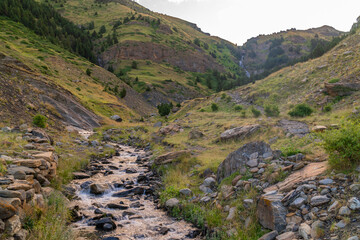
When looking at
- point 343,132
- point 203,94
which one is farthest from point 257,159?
point 203,94

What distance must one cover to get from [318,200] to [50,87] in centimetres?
3122

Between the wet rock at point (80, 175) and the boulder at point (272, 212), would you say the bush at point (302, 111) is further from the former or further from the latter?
the wet rock at point (80, 175)

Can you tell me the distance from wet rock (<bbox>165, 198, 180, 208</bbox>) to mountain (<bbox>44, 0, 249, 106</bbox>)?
5647 centimetres

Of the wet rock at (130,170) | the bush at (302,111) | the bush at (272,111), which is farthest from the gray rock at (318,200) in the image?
the bush at (272,111)

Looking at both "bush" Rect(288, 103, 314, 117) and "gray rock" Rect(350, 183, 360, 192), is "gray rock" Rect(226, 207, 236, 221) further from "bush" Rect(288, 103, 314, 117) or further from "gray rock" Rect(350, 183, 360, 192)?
"bush" Rect(288, 103, 314, 117)

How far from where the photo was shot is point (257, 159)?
362 inches

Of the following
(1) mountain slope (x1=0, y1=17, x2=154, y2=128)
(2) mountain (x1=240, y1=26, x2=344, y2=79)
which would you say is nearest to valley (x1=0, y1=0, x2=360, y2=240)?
(1) mountain slope (x1=0, y1=17, x2=154, y2=128)

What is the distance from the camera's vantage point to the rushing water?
762cm

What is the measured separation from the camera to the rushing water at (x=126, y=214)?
25.0 ft

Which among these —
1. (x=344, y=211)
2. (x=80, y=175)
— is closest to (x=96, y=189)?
(x=80, y=175)

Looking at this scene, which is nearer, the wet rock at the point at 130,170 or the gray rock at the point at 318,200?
the gray rock at the point at 318,200

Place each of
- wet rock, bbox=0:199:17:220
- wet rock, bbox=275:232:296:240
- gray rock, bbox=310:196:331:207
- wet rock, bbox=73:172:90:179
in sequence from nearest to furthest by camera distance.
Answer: wet rock, bbox=275:232:296:240, wet rock, bbox=0:199:17:220, gray rock, bbox=310:196:331:207, wet rock, bbox=73:172:90:179

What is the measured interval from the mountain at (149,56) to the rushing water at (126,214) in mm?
53837

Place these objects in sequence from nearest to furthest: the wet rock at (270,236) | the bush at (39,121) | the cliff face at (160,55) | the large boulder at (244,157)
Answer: the wet rock at (270,236)
the large boulder at (244,157)
the bush at (39,121)
the cliff face at (160,55)
